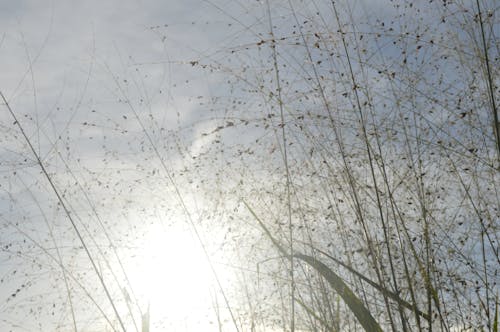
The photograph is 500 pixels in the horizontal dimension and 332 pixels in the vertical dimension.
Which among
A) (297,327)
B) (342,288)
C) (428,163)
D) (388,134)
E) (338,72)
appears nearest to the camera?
(342,288)

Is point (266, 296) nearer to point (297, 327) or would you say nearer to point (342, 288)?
point (297, 327)

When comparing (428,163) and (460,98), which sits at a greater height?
(460,98)

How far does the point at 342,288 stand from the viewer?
952 millimetres

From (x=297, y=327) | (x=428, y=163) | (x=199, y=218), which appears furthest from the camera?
(x=199, y=218)

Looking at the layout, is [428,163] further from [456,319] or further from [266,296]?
[266,296]

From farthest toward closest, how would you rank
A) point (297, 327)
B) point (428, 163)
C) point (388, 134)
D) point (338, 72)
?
point (297, 327)
point (428, 163)
point (388, 134)
point (338, 72)

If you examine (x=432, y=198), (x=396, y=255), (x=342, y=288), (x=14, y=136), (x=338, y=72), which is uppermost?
(x=14, y=136)

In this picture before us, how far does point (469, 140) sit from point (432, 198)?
1.14 feet

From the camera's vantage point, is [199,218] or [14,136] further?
[199,218]

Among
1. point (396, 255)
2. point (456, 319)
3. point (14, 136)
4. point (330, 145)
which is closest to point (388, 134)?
point (330, 145)

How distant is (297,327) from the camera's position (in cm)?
268

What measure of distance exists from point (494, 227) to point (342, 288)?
1.50m

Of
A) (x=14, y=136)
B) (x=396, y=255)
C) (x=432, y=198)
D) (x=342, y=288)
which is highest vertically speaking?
(x=14, y=136)

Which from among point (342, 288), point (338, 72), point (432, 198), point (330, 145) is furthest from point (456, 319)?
point (342, 288)
